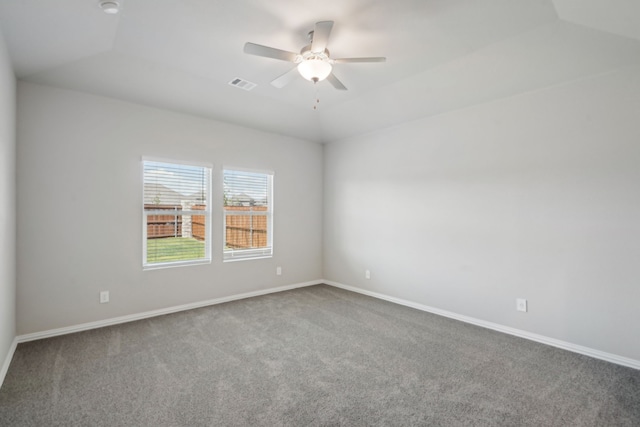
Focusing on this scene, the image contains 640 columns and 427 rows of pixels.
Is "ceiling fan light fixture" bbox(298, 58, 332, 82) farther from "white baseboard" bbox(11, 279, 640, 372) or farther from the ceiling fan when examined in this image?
"white baseboard" bbox(11, 279, 640, 372)

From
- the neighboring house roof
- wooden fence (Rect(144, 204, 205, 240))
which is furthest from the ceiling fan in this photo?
wooden fence (Rect(144, 204, 205, 240))

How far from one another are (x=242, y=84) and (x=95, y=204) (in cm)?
216

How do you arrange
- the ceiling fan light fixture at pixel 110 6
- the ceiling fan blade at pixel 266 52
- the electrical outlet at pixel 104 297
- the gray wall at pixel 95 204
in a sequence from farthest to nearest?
the electrical outlet at pixel 104 297, the gray wall at pixel 95 204, the ceiling fan blade at pixel 266 52, the ceiling fan light fixture at pixel 110 6

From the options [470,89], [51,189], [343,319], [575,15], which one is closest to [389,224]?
[343,319]

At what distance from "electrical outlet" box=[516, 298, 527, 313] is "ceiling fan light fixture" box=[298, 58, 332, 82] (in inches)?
120

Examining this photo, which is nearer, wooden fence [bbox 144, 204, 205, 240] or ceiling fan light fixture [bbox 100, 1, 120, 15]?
ceiling fan light fixture [bbox 100, 1, 120, 15]

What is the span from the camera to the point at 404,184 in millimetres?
4539

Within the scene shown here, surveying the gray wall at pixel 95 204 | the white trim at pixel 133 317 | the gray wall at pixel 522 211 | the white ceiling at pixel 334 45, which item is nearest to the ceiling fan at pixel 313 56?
the white ceiling at pixel 334 45

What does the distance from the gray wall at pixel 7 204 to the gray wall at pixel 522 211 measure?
13.5 ft

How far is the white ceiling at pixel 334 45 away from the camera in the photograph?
7.64 feet

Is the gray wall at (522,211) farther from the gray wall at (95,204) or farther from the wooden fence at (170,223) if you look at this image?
the wooden fence at (170,223)

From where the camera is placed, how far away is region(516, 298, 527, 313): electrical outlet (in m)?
3.36

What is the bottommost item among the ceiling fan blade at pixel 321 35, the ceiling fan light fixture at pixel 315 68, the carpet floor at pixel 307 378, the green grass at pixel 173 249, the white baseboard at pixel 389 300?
the carpet floor at pixel 307 378

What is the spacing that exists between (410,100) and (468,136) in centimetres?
84
